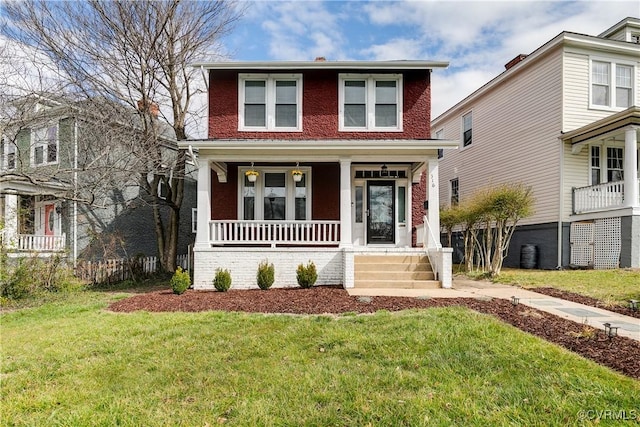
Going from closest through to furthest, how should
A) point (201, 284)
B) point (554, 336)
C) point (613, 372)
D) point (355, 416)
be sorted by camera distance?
point (355, 416), point (613, 372), point (554, 336), point (201, 284)

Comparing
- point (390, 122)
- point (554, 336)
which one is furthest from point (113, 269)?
point (554, 336)

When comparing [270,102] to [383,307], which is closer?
[383,307]

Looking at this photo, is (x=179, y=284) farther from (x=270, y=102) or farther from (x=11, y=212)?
(x=11, y=212)

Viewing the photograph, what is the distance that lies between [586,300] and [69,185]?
1487cm

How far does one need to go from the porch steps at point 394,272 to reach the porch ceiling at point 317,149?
2810 millimetres

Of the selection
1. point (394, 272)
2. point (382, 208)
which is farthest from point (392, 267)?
point (382, 208)

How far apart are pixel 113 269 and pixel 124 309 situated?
614 centimetres

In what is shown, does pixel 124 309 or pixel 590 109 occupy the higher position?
pixel 590 109

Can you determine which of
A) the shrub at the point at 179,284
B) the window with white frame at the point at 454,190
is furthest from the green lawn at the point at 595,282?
the window with white frame at the point at 454,190

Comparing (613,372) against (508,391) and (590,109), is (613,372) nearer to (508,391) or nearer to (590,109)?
(508,391)

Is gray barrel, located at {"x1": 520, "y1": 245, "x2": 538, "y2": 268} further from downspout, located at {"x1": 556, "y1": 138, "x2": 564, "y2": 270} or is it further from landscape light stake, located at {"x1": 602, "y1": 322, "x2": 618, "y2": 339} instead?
landscape light stake, located at {"x1": 602, "y1": 322, "x2": 618, "y2": 339}

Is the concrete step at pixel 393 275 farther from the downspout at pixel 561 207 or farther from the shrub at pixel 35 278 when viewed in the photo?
the shrub at pixel 35 278

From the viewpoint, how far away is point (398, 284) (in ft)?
29.8

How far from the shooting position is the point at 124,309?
284 inches
